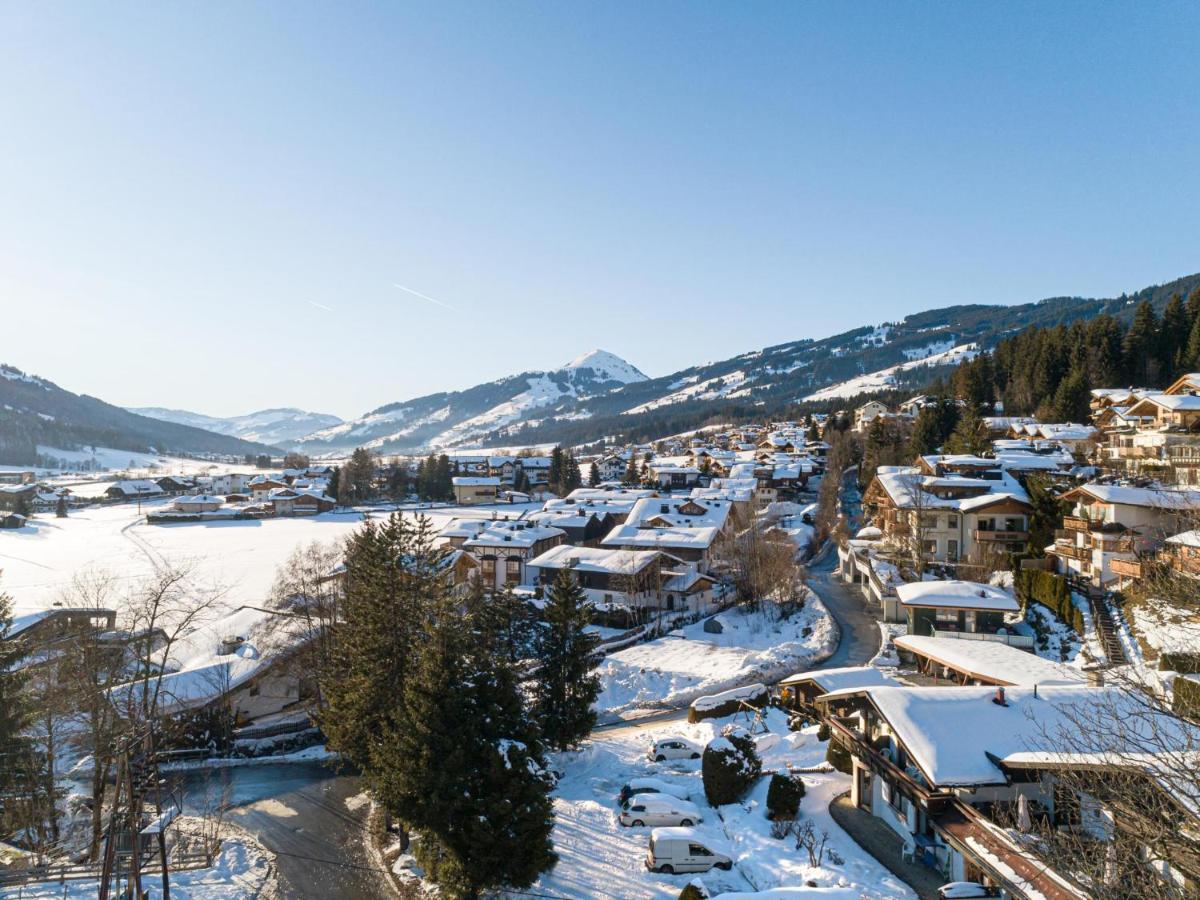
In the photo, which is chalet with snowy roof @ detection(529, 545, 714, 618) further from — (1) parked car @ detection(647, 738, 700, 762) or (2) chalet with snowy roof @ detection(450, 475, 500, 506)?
(2) chalet with snowy roof @ detection(450, 475, 500, 506)

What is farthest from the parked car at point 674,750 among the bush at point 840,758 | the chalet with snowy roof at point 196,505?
the chalet with snowy roof at point 196,505

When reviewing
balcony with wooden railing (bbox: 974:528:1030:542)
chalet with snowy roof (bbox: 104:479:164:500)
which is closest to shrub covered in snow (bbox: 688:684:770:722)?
balcony with wooden railing (bbox: 974:528:1030:542)

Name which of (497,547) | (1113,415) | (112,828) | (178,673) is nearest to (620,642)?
(497,547)

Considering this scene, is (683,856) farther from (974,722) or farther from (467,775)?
(974,722)

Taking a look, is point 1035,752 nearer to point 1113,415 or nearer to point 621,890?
point 621,890

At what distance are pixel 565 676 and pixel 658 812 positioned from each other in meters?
6.20

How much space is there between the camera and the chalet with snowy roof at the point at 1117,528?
90.6ft

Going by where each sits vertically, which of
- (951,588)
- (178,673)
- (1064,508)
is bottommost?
(178,673)

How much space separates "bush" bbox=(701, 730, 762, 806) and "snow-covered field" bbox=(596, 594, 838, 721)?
10.3 m

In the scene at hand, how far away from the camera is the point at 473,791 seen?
1435cm

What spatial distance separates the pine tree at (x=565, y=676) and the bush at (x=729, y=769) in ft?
17.4

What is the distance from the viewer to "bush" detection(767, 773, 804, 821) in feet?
53.1

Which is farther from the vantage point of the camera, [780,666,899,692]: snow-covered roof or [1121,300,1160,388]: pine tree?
[1121,300,1160,388]: pine tree

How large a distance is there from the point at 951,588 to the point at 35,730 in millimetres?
33742
